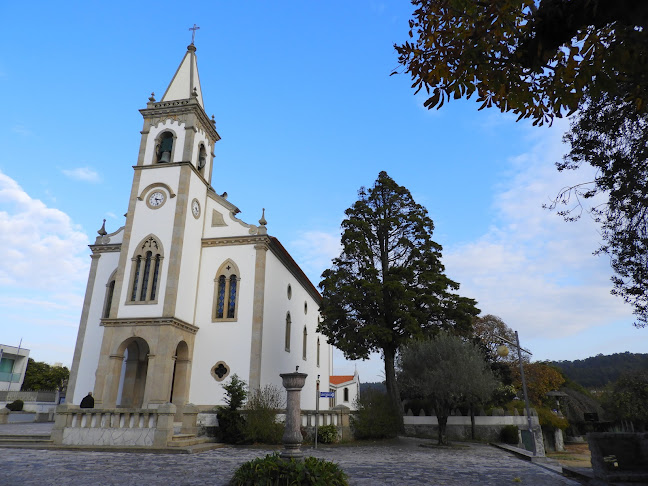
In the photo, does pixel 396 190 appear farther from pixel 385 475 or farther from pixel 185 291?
pixel 385 475

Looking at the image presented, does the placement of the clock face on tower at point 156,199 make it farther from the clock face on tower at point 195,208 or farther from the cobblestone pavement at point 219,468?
the cobblestone pavement at point 219,468

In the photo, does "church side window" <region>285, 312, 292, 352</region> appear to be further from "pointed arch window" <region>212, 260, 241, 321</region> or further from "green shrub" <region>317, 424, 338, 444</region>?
"green shrub" <region>317, 424, 338, 444</region>

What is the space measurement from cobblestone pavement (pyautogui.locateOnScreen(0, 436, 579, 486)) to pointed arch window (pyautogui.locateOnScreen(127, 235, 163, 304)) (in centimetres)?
805

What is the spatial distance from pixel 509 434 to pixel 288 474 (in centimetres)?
1914

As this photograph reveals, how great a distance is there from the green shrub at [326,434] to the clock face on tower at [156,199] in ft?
46.5

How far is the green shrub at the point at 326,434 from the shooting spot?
1883 cm

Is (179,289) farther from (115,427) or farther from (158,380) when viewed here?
(115,427)

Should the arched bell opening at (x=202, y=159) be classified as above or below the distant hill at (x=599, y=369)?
above

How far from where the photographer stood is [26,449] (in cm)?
1501

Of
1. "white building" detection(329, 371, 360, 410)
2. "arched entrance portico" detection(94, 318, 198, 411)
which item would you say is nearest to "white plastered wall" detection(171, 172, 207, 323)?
"arched entrance portico" detection(94, 318, 198, 411)

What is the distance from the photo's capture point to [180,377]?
21359mm

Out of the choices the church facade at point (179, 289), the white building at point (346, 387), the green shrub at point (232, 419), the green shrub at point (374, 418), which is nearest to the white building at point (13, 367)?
the church facade at point (179, 289)

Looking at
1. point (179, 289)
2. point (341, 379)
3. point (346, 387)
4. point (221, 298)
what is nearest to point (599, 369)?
point (346, 387)

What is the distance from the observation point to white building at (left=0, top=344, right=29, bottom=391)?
168 ft
